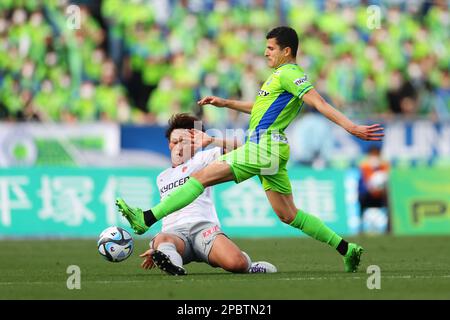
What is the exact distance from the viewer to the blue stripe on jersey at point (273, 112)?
31.7 ft

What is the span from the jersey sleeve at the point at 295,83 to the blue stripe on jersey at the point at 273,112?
0.47ft

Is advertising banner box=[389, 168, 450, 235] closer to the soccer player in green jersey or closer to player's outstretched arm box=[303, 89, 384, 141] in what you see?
the soccer player in green jersey

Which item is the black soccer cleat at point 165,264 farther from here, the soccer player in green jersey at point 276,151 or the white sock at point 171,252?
the soccer player in green jersey at point 276,151

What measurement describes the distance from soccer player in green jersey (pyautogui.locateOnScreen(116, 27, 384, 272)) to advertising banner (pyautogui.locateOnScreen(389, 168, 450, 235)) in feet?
29.6

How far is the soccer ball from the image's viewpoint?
9.73m

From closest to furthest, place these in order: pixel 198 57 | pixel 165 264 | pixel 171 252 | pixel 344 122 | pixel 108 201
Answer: pixel 344 122 < pixel 165 264 < pixel 171 252 < pixel 108 201 < pixel 198 57

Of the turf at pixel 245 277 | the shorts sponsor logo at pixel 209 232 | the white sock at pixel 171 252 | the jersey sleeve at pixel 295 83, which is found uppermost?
the jersey sleeve at pixel 295 83

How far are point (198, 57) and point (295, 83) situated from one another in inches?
470

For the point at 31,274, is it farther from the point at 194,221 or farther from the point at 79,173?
the point at 79,173

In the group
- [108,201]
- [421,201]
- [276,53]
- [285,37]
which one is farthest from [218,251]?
[421,201]

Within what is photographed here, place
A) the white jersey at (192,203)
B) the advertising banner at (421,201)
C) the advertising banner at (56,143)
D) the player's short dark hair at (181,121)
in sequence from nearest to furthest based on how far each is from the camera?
1. the white jersey at (192,203)
2. the player's short dark hair at (181,121)
3. the advertising banner at (421,201)
4. the advertising banner at (56,143)

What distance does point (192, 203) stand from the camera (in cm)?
1005

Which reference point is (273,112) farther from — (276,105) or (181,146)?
(181,146)

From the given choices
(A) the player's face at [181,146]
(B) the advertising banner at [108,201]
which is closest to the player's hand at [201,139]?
(A) the player's face at [181,146]
